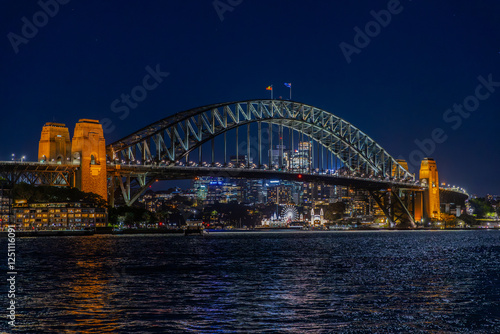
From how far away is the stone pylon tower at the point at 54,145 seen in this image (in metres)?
92.9

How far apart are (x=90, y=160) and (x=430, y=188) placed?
73614mm

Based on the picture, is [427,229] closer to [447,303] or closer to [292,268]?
[292,268]

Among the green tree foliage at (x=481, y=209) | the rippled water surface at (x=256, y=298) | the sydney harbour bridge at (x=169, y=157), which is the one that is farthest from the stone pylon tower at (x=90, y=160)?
the green tree foliage at (x=481, y=209)

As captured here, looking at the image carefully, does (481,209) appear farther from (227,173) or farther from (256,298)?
(256,298)

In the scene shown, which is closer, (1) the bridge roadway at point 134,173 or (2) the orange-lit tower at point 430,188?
(1) the bridge roadway at point 134,173

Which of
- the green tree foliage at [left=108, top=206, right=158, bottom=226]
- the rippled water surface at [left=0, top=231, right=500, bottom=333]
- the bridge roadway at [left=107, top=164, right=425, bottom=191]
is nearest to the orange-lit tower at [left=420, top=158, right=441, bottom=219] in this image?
the bridge roadway at [left=107, top=164, right=425, bottom=191]

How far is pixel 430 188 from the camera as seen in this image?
448ft

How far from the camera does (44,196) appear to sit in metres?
89.8

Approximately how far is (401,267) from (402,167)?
359ft

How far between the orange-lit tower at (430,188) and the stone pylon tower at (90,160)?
2765 inches

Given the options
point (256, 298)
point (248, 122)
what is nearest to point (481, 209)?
point (248, 122)

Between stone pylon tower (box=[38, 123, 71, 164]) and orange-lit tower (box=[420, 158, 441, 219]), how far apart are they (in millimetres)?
72539

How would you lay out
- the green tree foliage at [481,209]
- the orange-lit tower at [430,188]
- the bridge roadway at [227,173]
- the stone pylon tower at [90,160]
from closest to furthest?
the stone pylon tower at [90,160] < the bridge roadway at [227,173] < the orange-lit tower at [430,188] < the green tree foliage at [481,209]

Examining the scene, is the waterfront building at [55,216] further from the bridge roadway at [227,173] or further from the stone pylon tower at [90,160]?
the bridge roadway at [227,173]
